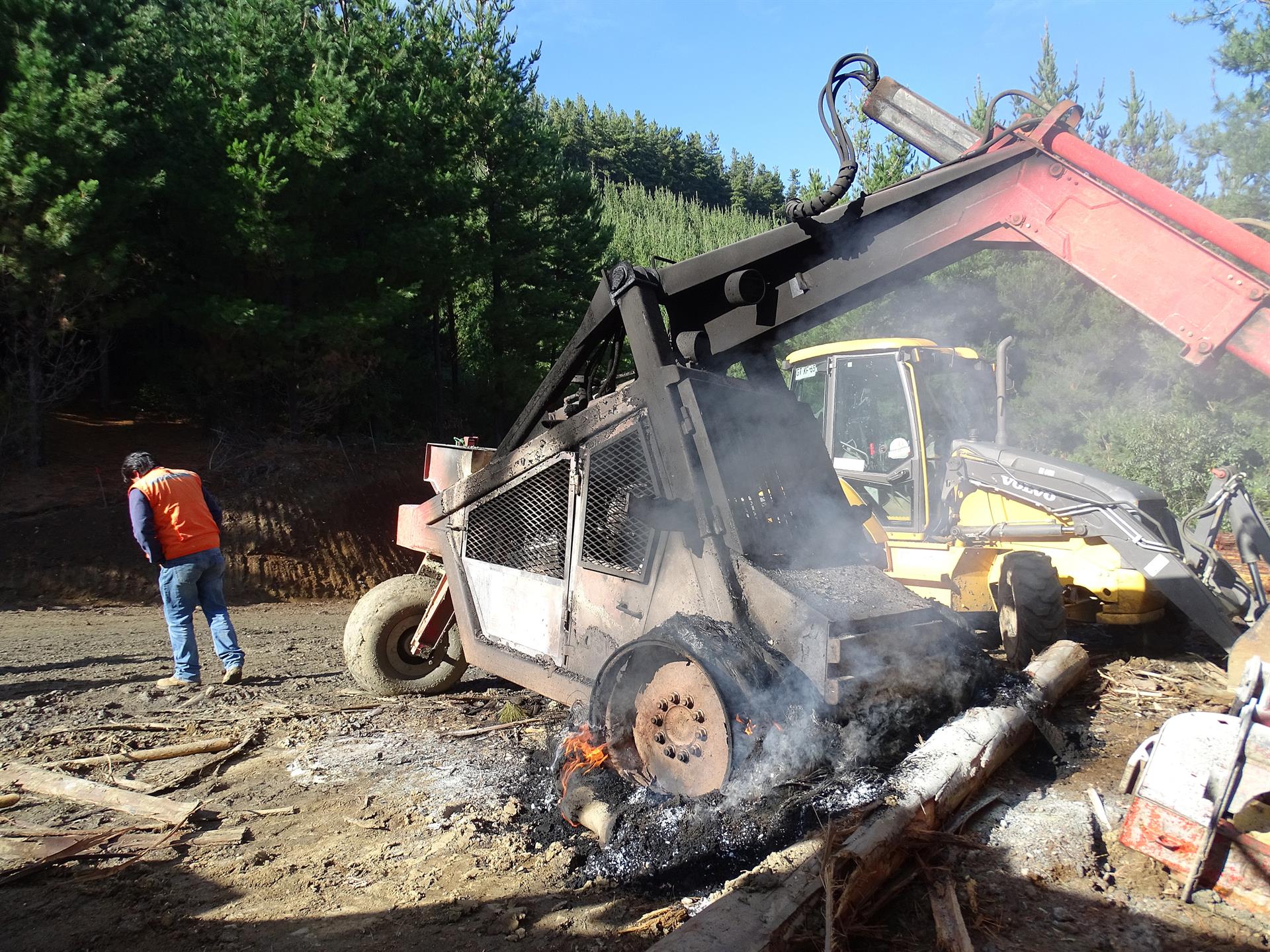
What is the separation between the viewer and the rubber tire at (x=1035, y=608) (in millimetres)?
5473

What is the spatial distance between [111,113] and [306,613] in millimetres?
7108

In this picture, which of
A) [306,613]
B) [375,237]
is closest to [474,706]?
[306,613]

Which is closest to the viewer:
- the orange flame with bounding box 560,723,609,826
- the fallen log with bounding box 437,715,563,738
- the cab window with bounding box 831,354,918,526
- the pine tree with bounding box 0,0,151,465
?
the orange flame with bounding box 560,723,609,826

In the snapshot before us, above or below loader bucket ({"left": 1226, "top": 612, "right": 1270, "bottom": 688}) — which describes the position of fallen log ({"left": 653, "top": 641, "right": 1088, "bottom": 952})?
below

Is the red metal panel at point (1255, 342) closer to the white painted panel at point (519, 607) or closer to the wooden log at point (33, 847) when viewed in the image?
the white painted panel at point (519, 607)

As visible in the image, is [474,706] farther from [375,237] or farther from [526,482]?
[375,237]

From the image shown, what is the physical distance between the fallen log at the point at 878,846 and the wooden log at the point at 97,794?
281 cm

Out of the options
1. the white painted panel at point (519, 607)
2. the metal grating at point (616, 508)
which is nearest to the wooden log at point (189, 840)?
the white painted panel at point (519, 607)

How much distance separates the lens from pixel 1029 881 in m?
3.02

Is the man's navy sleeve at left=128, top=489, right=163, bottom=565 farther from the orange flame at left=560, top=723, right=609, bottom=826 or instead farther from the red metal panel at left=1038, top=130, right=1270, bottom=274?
the red metal panel at left=1038, top=130, right=1270, bottom=274

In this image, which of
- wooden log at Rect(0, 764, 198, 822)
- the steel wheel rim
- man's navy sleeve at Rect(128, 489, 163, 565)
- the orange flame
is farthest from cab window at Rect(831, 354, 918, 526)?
man's navy sleeve at Rect(128, 489, 163, 565)

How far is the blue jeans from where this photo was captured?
6.20 metres

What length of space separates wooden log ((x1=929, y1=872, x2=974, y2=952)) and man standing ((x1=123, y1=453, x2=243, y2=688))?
5454 mm

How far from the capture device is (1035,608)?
5.48 metres
